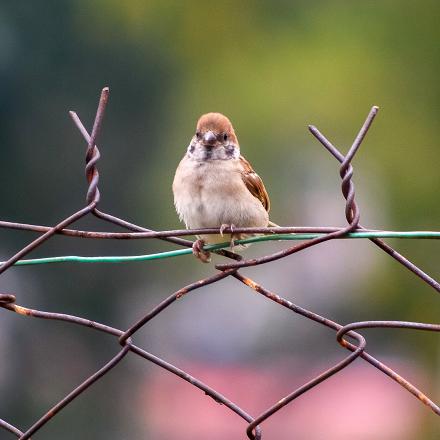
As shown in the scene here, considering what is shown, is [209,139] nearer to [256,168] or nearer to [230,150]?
[230,150]

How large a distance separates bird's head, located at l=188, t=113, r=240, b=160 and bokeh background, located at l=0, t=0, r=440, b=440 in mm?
6637

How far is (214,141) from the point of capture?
373cm

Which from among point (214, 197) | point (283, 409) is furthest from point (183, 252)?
point (283, 409)

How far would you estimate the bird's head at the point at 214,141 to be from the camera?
3.72m

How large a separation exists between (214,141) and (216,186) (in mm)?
173

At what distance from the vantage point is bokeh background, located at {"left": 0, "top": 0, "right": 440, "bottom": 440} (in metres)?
12.7

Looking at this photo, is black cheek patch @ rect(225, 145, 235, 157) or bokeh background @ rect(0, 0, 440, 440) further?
bokeh background @ rect(0, 0, 440, 440)

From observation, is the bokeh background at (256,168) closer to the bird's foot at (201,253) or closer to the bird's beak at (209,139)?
the bird's beak at (209,139)

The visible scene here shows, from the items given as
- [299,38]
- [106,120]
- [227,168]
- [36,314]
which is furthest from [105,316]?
[36,314]

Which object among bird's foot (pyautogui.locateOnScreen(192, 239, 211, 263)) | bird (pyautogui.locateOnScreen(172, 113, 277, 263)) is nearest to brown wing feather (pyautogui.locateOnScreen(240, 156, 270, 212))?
bird (pyautogui.locateOnScreen(172, 113, 277, 263))

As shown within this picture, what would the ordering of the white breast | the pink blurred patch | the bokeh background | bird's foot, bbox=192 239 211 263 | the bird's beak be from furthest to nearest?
1. the bokeh background
2. the pink blurred patch
3. the bird's beak
4. the white breast
5. bird's foot, bbox=192 239 211 263

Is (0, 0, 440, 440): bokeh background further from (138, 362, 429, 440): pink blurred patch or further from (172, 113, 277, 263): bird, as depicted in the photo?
(172, 113, 277, 263): bird

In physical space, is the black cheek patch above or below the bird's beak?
below

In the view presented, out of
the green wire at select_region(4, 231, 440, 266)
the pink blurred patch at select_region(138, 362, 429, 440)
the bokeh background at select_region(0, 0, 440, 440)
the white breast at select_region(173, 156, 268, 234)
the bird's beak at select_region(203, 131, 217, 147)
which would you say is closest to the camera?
the green wire at select_region(4, 231, 440, 266)
